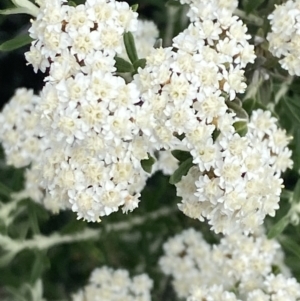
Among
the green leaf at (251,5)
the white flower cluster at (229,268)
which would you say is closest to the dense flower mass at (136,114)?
the green leaf at (251,5)

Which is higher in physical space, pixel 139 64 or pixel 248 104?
pixel 139 64

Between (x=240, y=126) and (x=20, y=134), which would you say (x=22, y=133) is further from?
(x=240, y=126)

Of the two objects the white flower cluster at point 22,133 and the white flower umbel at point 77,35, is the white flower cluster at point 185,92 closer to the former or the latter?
the white flower umbel at point 77,35

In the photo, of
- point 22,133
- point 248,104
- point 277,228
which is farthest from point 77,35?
point 277,228

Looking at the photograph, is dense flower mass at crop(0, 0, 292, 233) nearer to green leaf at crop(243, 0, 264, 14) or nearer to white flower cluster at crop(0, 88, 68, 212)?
green leaf at crop(243, 0, 264, 14)

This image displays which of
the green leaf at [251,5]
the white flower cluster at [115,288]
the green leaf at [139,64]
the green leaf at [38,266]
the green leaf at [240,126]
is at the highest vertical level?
the green leaf at [251,5]

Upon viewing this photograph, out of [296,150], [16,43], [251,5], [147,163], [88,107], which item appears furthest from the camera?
[296,150]

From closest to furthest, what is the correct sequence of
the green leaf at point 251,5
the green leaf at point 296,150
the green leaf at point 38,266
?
the green leaf at point 251,5
the green leaf at point 296,150
the green leaf at point 38,266
